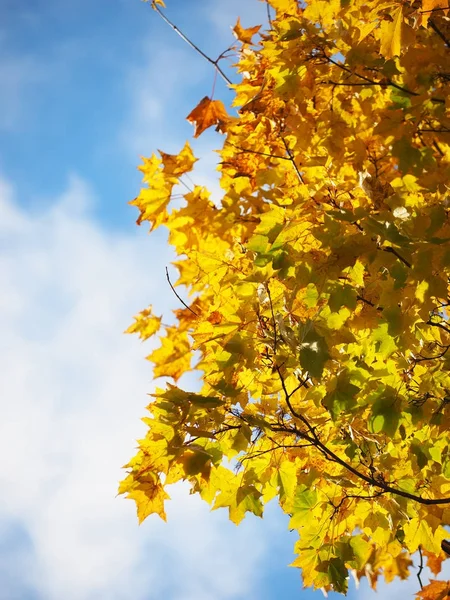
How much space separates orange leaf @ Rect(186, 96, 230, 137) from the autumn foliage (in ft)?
2.17

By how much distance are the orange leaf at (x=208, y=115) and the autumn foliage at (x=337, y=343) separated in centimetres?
66

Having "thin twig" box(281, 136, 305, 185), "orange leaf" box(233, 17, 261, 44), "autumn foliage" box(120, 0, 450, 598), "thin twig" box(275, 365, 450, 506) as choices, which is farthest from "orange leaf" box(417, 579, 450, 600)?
"orange leaf" box(233, 17, 261, 44)

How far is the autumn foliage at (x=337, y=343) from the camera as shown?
1879 millimetres

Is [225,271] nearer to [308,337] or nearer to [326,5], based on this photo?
[308,337]

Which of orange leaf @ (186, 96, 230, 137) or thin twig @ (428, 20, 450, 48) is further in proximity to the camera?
orange leaf @ (186, 96, 230, 137)

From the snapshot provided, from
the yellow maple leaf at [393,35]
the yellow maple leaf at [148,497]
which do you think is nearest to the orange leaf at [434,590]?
the yellow maple leaf at [148,497]

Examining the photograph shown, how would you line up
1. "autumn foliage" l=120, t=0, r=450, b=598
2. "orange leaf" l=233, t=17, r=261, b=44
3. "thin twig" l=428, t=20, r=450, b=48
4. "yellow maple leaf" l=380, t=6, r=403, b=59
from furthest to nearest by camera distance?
"orange leaf" l=233, t=17, r=261, b=44 < "thin twig" l=428, t=20, r=450, b=48 < "yellow maple leaf" l=380, t=6, r=403, b=59 < "autumn foliage" l=120, t=0, r=450, b=598

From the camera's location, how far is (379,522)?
2342mm

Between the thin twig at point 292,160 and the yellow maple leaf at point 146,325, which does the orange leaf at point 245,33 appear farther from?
the yellow maple leaf at point 146,325

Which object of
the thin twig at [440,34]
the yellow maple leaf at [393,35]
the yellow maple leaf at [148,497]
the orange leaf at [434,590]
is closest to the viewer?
the yellow maple leaf at [148,497]

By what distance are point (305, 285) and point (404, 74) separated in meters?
1.21

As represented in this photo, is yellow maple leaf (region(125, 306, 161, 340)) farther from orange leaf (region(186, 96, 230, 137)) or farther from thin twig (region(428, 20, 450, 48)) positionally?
thin twig (region(428, 20, 450, 48))

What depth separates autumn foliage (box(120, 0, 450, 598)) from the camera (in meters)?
1.88

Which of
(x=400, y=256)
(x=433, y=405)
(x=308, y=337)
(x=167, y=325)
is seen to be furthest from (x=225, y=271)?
(x=167, y=325)
